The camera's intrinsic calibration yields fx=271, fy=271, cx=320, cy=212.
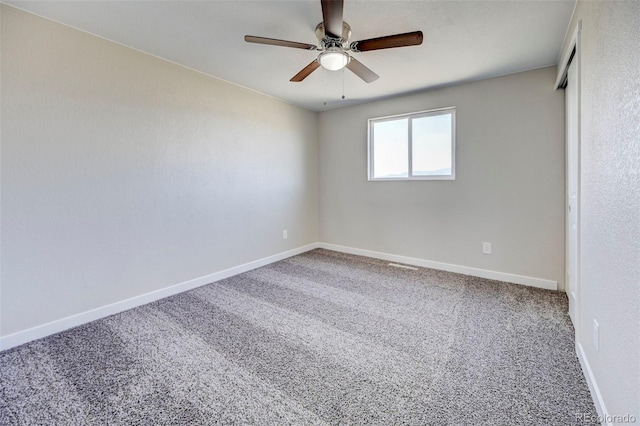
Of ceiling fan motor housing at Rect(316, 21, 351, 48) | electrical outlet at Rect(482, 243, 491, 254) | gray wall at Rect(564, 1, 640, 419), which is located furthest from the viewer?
electrical outlet at Rect(482, 243, 491, 254)

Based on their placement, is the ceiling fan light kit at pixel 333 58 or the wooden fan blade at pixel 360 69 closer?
the ceiling fan light kit at pixel 333 58

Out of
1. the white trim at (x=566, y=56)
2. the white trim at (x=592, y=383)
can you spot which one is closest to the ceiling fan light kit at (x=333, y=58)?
the white trim at (x=566, y=56)

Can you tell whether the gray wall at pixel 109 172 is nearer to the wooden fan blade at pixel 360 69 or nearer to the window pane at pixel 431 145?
the wooden fan blade at pixel 360 69

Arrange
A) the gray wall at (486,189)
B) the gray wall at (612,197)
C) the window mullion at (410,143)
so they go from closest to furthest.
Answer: the gray wall at (612,197)
the gray wall at (486,189)
the window mullion at (410,143)

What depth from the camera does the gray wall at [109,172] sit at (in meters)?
1.94

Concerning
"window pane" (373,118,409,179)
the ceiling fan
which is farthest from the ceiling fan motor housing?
"window pane" (373,118,409,179)

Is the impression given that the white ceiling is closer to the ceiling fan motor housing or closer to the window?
the ceiling fan motor housing

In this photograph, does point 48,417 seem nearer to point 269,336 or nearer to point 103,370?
point 103,370

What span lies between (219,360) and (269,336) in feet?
1.28

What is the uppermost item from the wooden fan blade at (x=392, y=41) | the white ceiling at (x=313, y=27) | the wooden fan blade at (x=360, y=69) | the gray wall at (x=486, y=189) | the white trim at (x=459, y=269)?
the white ceiling at (x=313, y=27)

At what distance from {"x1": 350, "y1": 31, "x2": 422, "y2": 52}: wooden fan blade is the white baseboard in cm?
278

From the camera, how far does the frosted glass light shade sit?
1.95 meters

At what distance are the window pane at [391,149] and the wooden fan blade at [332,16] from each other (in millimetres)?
2351

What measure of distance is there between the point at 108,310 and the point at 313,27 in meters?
→ 2.93
